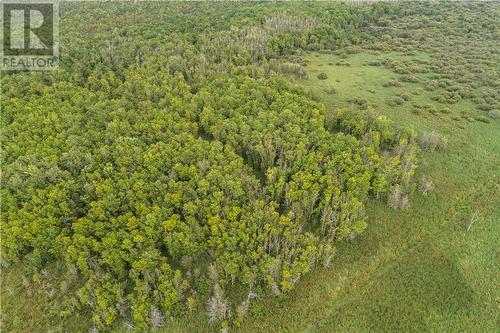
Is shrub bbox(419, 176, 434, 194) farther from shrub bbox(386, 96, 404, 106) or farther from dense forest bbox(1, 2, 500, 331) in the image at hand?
shrub bbox(386, 96, 404, 106)

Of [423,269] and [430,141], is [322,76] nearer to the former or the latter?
[430,141]

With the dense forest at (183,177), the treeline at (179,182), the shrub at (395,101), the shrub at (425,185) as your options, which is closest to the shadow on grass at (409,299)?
the dense forest at (183,177)

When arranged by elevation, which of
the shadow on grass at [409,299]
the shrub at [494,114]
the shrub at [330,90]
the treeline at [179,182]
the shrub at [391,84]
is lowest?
the shadow on grass at [409,299]

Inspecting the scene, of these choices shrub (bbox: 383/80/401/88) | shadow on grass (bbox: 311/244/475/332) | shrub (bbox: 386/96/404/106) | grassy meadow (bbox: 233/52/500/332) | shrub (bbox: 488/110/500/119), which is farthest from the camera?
shrub (bbox: 383/80/401/88)

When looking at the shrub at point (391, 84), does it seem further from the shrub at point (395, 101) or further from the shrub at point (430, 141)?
the shrub at point (430, 141)

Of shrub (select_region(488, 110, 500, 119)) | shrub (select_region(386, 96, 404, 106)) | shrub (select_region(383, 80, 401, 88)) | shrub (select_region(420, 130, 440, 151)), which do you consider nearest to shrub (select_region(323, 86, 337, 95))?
shrub (select_region(386, 96, 404, 106))

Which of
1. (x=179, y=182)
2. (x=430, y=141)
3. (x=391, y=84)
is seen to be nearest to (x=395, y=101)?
(x=391, y=84)

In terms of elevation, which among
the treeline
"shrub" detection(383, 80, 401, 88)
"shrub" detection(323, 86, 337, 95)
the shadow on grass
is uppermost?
"shrub" detection(383, 80, 401, 88)
